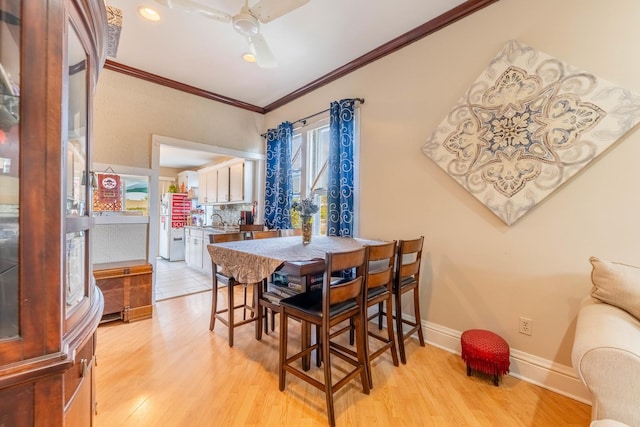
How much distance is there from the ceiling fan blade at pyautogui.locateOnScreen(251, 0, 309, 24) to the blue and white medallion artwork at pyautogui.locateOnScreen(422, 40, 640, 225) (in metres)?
1.50

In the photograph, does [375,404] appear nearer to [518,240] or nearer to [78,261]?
[518,240]

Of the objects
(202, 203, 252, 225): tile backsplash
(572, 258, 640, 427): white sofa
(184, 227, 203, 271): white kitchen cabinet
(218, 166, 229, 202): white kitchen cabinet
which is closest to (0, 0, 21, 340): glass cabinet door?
(572, 258, 640, 427): white sofa

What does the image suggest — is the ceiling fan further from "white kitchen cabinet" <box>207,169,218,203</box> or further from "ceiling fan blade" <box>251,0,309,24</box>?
"white kitchen cabinet" <box>207,169,218,203</box>

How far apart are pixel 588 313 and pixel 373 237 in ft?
5.74

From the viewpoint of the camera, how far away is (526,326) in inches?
78.6

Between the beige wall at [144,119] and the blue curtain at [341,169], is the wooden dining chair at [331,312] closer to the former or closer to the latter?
the blue curtain at [341,169]

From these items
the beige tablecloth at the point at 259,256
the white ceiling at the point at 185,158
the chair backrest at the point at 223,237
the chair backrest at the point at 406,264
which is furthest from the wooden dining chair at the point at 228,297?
the white ceiling at the point at 185,158

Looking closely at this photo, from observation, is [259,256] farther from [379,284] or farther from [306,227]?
[379,284]

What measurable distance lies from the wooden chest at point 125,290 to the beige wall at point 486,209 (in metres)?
2.48

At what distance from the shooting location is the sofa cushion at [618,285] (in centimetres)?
139

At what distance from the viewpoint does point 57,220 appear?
2.14 feet

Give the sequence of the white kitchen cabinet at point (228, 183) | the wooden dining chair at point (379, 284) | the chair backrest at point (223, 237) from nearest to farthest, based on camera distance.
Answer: the wooden dining chair at point (379, 284) → the chair backrest at point (223, 237) → the white kitchen cabinet at point (228, 183)

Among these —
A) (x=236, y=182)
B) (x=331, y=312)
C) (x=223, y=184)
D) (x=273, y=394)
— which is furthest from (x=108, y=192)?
(x=331, y=312)

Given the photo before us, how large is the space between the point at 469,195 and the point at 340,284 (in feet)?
4.53
